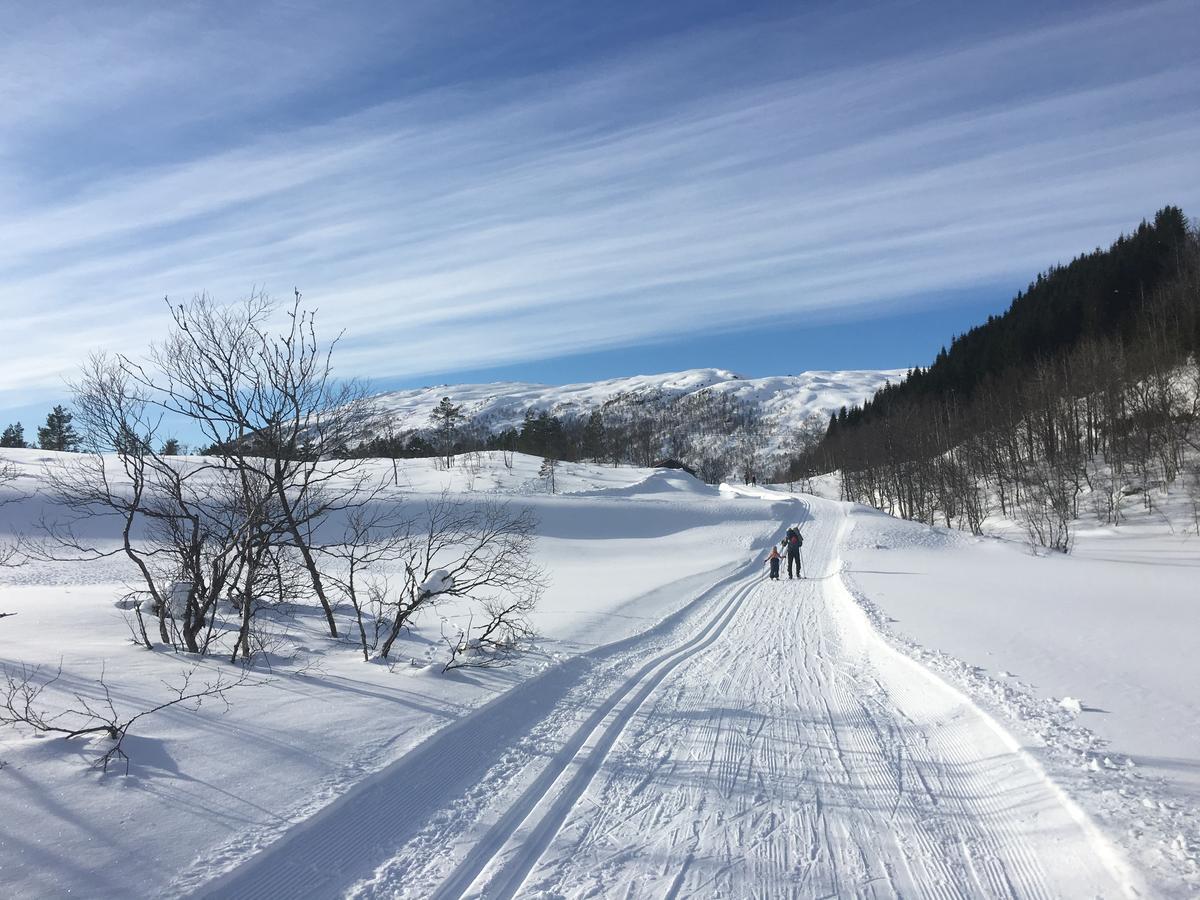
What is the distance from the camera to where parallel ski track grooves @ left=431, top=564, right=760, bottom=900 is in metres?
4.65

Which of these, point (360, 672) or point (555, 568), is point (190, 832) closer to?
point (360, 672)

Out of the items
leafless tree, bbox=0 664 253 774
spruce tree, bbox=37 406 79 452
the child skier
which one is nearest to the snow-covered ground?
leafless tree, bbox=0 664 253 774

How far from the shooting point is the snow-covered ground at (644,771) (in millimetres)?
4617

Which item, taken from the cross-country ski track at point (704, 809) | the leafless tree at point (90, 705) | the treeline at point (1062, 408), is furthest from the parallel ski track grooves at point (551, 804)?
the treeline at point (1062, 408)

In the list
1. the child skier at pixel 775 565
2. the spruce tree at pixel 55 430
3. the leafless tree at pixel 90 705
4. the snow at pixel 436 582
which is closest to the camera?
the leafless tree at pixel 90 705

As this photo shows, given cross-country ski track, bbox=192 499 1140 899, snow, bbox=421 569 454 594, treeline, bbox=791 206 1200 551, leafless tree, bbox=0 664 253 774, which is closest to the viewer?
cross-country ski track, bbox=192 499 1140 899

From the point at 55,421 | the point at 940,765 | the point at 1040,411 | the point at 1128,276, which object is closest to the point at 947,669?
the point at 940,765

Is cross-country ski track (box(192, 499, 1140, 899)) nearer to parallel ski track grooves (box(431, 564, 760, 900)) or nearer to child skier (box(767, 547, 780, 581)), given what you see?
parallel ski track grooves (box(431, 564, 760, 900))

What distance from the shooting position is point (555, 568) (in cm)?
3097

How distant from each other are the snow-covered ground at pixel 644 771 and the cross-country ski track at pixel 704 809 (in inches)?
1.1

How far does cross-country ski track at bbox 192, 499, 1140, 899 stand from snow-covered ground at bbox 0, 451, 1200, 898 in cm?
3

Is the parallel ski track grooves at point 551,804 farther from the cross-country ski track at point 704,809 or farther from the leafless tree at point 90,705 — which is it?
the leafless tree at point 90,705

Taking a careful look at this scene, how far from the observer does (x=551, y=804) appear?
227 inches

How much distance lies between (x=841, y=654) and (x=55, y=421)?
92616mm
